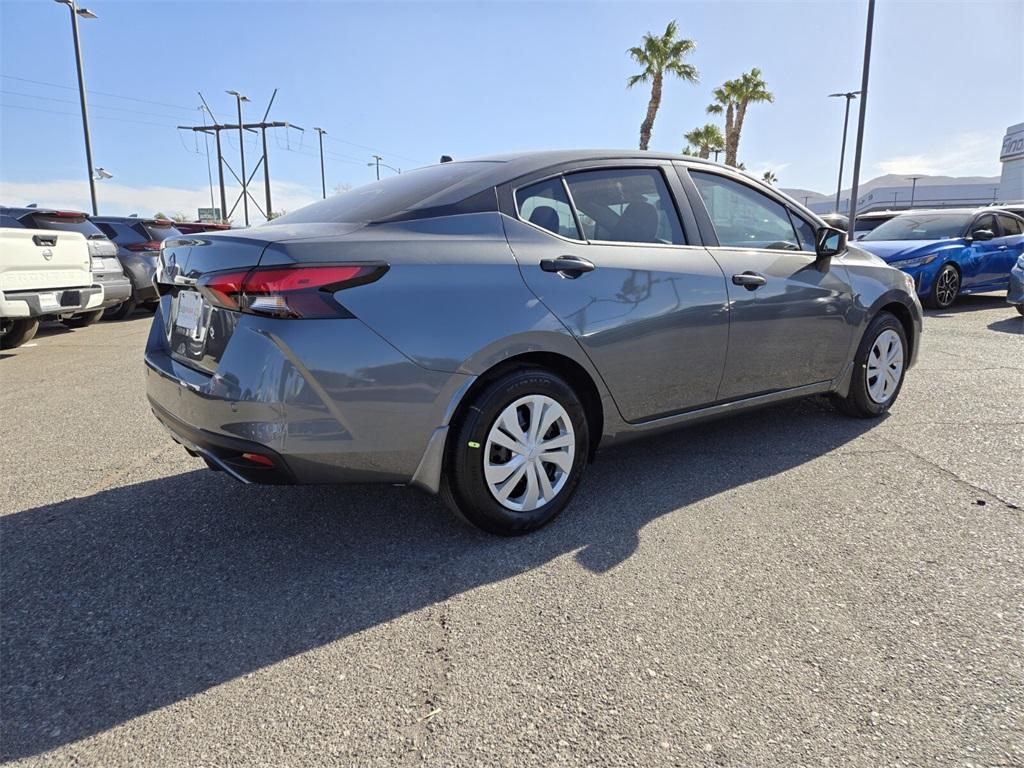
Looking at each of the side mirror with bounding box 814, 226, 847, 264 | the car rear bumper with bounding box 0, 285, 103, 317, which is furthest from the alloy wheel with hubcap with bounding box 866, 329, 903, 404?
the car rear bumper with bounding box 0, 285, 103, 317

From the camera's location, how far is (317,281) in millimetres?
2391

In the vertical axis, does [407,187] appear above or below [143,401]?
above

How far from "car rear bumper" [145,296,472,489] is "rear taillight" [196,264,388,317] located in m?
0.04

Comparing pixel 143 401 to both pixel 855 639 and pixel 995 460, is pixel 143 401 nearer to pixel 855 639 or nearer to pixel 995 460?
pixel 855 639

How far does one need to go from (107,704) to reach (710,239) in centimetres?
313

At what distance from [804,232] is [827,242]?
156 millimetres

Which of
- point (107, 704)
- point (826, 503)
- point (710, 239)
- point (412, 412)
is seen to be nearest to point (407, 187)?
point (412, 412)

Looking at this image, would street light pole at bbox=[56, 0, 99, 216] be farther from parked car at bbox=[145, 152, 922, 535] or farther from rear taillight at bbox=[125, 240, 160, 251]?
parked car at bbox=[145, 152, 922, 535]

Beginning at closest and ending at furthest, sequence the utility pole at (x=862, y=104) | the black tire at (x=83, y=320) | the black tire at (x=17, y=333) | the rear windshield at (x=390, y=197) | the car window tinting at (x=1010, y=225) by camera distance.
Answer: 1. the rear windshield at (x=390, y=197)
2. the black tire at (x=17, y=333)
3. the black tire at (x=83, y=320)
4. the car window tinting at (x=1010, y=225)
5. the utility pole at (x=862, y=104)

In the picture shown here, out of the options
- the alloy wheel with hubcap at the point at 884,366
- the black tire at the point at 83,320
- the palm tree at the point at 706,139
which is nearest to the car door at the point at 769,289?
the alloy wheel with hubcap at the point at 884,366

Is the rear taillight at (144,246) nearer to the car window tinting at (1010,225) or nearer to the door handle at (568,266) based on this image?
the door handle at (568,266)

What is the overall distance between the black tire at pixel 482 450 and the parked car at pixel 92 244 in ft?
24.0

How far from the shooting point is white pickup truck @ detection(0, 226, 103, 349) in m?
6.84

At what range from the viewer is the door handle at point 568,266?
2.86 metres
